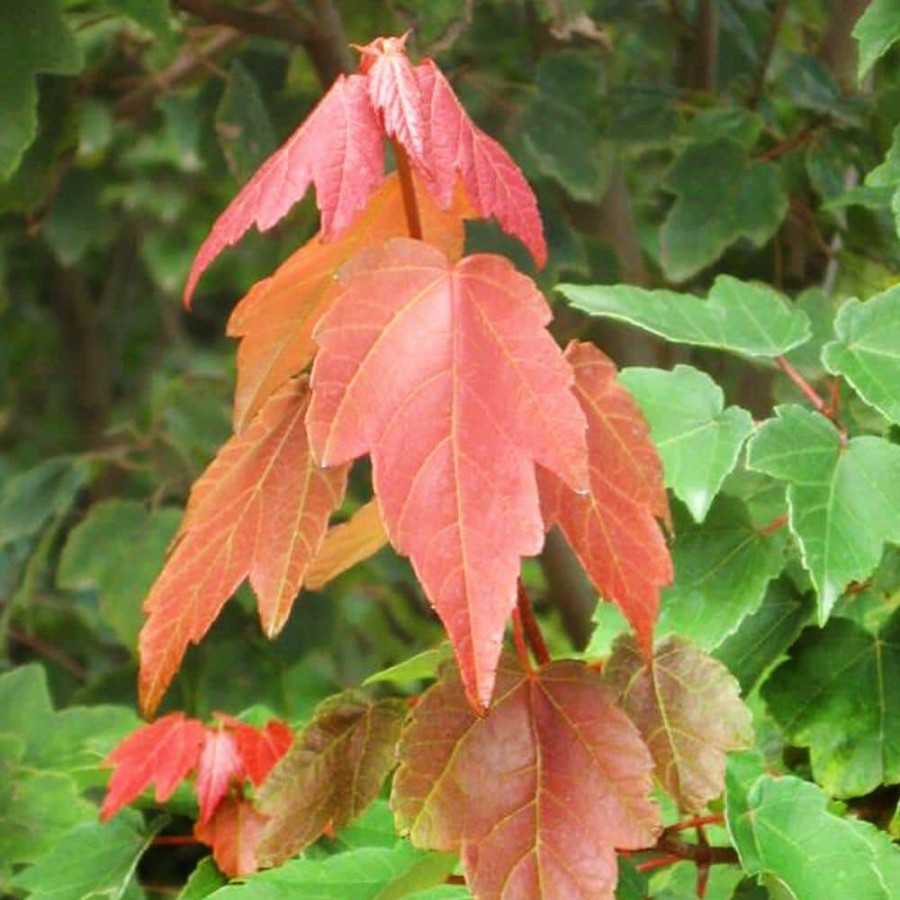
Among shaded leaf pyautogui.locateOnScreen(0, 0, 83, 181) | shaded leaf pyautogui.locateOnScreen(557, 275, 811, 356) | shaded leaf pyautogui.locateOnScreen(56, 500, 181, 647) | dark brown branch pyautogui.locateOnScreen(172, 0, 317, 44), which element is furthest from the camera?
shaded leaf pyautogui.locateOnScreen(56, 500, 181, 647)

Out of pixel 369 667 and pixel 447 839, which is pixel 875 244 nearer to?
pixel 447 839

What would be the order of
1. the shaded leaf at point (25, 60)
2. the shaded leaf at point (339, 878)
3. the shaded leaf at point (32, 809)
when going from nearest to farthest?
the shaded leaf at point (339, 878) → the shaded leaf at point (32, 809) → the shaded leaf at point (25, 60)

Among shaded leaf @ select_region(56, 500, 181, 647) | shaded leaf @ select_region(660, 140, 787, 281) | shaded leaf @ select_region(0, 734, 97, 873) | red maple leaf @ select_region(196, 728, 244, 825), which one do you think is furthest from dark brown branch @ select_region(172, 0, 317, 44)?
red maple leaf @ select_region(196, 728, 244, 825)

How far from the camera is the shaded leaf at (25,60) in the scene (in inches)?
54.7

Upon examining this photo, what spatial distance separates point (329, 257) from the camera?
753 mm

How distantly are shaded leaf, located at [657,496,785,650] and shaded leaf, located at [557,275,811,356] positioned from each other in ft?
0.26

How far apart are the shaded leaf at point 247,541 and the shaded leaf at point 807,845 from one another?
0.67 ft

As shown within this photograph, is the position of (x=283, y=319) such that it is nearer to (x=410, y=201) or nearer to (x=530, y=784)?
(x=410, y=201)

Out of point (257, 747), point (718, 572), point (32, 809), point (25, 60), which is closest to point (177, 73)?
point (25, 60)

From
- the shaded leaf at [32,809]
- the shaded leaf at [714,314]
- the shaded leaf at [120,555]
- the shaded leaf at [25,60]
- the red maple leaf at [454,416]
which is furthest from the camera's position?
the shaded leaf at [120,555]

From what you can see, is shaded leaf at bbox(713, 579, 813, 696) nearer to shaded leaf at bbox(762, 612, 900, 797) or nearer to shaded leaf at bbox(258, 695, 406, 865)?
shaded leaf at bbox(762, 612, 900, 797)

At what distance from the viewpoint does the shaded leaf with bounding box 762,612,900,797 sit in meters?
0.81

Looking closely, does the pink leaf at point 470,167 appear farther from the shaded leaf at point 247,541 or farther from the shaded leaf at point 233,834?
the shaded leaf at point 233,834

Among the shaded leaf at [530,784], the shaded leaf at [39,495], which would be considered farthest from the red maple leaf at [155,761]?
the shaded leaf at [39,495]
